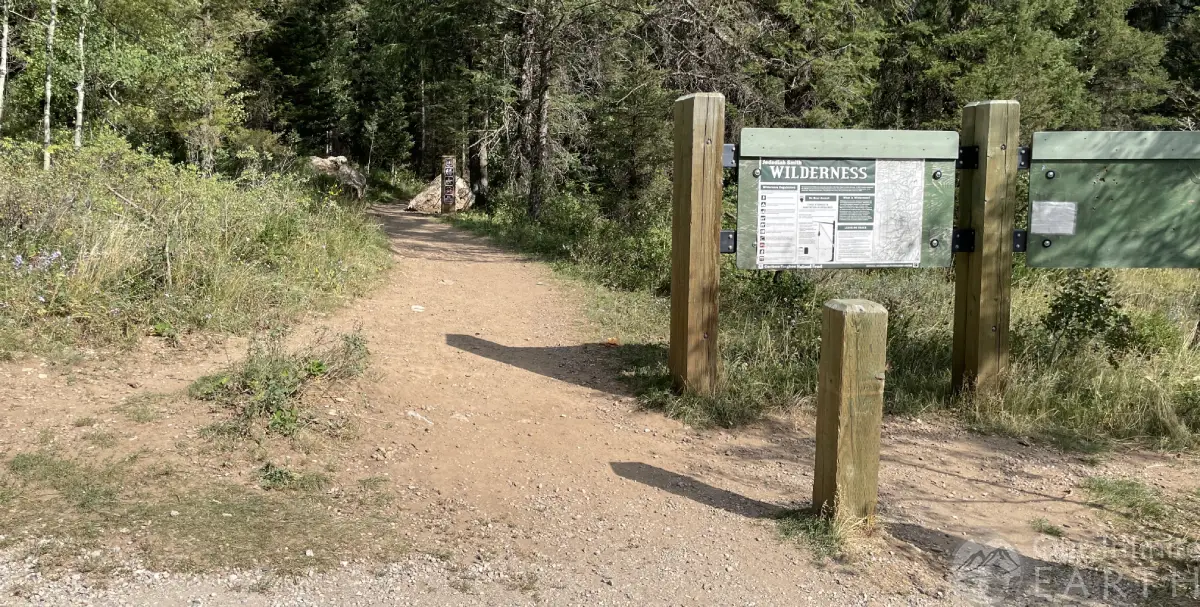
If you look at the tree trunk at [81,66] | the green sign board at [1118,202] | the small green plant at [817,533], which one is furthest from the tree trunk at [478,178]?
the small green plant at [817,533]

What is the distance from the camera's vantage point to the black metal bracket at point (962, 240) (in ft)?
20.5

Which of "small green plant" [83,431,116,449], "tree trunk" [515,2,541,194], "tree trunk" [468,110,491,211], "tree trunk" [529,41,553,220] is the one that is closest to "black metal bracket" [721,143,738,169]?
"small green plant" [83,431,116,449]

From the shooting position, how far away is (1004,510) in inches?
185

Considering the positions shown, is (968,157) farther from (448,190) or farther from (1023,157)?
(448,190)

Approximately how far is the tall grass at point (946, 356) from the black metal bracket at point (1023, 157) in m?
1.38

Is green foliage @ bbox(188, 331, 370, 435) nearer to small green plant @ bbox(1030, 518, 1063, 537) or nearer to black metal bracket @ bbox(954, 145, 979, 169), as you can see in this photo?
small green plant @ bbox(1030, 518, 1063, 537)

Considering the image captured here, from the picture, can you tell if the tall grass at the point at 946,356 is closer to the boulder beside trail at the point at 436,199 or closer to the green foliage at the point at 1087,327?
the green foliage at the point at 1087,327

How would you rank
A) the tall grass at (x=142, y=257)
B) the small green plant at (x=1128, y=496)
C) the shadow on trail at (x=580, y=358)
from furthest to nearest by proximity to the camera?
the shadow on trail at (x=580, y=358) < the tall grass at (x=142, y=257) < the small green plant at (x=1128, y=496)

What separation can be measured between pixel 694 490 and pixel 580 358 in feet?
8.77

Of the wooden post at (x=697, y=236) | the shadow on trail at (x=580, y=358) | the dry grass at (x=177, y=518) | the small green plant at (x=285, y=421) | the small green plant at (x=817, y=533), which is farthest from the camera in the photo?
the shadow on trail at (x=580, y=358)

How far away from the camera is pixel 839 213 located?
20.1 ft

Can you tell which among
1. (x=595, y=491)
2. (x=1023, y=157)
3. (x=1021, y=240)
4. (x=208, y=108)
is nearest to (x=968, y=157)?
(x=1023, y=157)

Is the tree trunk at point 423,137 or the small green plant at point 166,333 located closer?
the small green plant at point 166,333

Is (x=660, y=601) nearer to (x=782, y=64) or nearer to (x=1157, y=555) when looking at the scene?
(x=1157, y=555)
